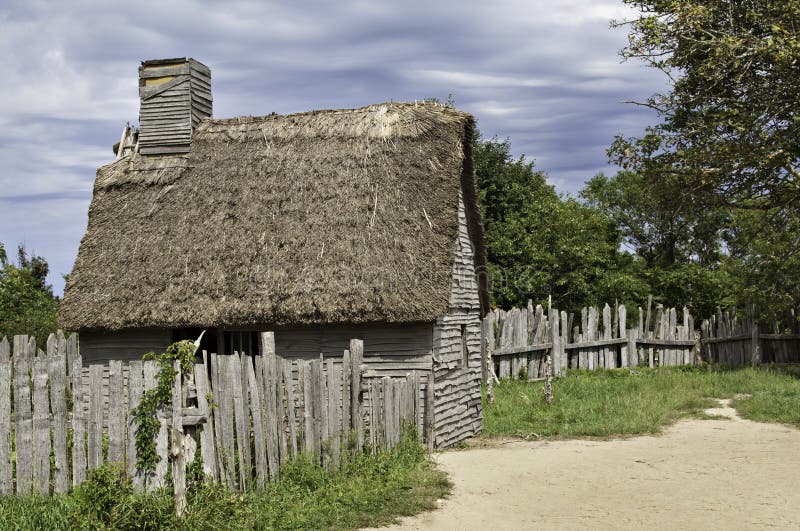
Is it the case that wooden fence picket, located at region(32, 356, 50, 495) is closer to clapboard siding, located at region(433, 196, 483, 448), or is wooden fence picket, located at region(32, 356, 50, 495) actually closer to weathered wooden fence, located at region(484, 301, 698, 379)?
clapboard siding, located at region(433, 196, 483, 448)

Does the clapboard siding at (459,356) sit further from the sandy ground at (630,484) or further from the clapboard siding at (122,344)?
the clapboard siding at (122,344)

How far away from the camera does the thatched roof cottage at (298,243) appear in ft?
42.3

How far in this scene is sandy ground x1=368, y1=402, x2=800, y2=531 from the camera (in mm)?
8438

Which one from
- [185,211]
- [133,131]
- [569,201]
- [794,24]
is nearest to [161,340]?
[185,211]

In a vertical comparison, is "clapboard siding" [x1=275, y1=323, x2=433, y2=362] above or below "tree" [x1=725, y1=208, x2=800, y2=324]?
below

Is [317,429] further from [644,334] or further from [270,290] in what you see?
[644,334]

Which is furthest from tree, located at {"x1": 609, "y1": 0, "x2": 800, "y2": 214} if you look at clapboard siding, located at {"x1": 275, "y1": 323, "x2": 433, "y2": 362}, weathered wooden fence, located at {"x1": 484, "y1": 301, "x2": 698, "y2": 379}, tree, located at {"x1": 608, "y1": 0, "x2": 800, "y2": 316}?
clapboard siding, located at {"x1": 275, "y1": 323, "x2": 433, "y2": 362}

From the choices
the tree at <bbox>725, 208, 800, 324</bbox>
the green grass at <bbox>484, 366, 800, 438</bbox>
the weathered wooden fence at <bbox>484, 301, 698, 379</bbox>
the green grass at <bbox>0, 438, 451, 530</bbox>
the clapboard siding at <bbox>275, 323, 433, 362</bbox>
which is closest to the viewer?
the green grass at <bbox>0, 438, 451, 530</bbox>

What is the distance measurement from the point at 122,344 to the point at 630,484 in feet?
29.9

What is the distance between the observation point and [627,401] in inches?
646

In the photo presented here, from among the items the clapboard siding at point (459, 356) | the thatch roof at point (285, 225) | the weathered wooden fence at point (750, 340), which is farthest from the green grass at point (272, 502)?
the weathered wooden fence at point (750, 340)

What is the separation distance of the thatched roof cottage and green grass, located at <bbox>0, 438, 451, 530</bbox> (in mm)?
3243

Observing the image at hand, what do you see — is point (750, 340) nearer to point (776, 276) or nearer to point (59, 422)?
point (776, 276)

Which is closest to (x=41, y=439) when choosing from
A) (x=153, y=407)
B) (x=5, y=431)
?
(x=5, y=431)
